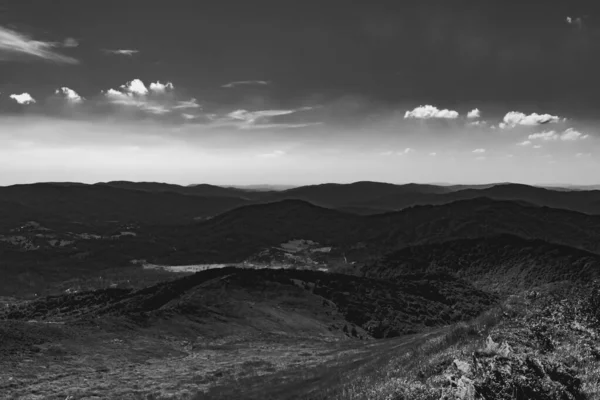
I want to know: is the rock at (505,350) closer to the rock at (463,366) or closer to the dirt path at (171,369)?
the rock at (463,366)

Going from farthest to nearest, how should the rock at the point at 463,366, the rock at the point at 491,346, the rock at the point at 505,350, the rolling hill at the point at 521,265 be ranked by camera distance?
the rolling hill at the point at 521,265 < the rock at the point at 491,346 < the rock at the point at 505,350 < the rock at the point at 463,366

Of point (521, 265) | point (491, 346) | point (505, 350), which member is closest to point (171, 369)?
point (491, 346)

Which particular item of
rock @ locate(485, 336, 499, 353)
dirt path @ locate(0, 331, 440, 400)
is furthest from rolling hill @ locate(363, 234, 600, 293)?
rock @ locate(485, 336, 499, 353)

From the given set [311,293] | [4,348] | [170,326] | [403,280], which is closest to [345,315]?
[311,293]

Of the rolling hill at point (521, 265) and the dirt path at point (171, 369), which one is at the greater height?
the dirt path at point (171, 369)

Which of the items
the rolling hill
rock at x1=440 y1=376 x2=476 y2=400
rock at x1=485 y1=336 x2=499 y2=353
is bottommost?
the rolling hill

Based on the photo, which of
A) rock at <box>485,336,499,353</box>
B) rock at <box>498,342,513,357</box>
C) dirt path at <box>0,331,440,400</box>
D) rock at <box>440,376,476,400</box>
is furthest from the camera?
dirt path at <box>0,331,440,400</box>

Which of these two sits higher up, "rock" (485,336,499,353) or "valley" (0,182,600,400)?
"rock" (485,336,499,353)

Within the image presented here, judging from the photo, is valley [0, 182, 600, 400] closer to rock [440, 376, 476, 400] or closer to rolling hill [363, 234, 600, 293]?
rock [440, 376, 476, 400]

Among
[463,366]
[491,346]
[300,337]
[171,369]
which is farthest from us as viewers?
[300,337]

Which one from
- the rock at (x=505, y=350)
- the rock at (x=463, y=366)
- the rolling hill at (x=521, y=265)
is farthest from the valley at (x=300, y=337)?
the rolling hill at (x=521, y=265)

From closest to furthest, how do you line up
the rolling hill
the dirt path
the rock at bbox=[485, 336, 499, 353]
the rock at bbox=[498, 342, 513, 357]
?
1. the rock at bbox=[498, 342, 513, 357]
2. the rock at bbox=[485, 336, 499, 353]
3. the dirt path
4. the rolling hill

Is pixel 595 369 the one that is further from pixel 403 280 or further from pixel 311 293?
pixel 403 280

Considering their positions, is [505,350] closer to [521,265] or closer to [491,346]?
[491,346]
